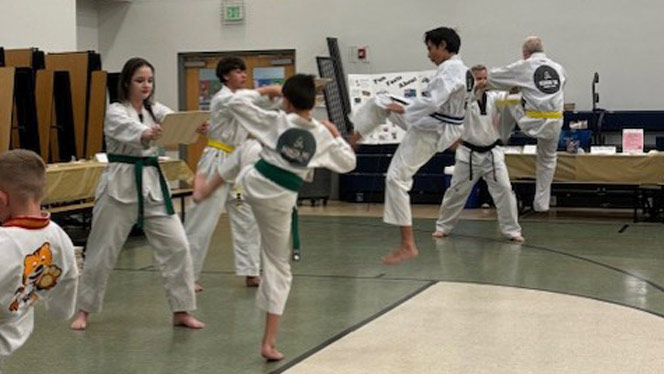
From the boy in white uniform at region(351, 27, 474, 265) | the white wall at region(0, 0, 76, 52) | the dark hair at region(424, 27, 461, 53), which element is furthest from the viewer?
the white wall at region(0, 0, 76, 52)

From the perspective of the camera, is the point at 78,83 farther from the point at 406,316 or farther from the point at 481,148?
the point at 406,316

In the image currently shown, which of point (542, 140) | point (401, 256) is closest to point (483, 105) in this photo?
point (542, 140)

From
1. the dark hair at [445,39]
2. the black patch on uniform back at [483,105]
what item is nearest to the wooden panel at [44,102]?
the black patch on uniform back at [483,105]

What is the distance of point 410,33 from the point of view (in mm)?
13469

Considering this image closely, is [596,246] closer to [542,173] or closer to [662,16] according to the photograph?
[542,173]

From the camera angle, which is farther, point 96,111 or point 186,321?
point 96,111

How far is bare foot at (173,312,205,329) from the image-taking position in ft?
17.8

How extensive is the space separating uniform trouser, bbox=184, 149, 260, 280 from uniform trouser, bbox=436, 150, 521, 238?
9.90 feet

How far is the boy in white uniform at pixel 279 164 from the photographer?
14.5 feet

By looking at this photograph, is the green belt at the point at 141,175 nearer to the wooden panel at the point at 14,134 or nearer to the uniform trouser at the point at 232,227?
the uniform trouser at the point at 232,227

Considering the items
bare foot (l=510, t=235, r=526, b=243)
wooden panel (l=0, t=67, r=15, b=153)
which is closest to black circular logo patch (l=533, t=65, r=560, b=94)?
bare foot (l=510, t=235, r=526, b=243)

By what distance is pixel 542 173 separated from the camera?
9445mm

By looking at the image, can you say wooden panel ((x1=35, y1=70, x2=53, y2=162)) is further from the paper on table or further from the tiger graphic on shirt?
the tiger graphic on shirt

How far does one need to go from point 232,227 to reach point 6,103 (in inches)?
129
